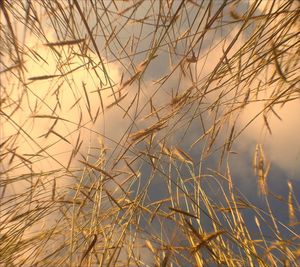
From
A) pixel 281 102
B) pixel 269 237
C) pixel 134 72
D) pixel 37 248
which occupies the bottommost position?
pixel 269 237

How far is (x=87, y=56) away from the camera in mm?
816

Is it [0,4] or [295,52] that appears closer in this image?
[0,4]

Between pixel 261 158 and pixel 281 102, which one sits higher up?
pixel 281 102

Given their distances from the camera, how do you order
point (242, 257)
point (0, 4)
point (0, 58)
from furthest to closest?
point (242, 257), point (0, 58), point (0, 4)

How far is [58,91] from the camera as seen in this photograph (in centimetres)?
93

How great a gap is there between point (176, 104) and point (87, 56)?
19cm

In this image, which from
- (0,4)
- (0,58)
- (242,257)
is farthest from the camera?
(242,257)

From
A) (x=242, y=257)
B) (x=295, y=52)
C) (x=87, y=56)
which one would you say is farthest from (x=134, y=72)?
(x=242, y=257)

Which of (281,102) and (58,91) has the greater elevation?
(58,91)

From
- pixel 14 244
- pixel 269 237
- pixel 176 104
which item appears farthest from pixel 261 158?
pixel 14 244

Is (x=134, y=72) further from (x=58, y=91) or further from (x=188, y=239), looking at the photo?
(x=188, y=239)

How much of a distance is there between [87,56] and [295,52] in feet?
1.35

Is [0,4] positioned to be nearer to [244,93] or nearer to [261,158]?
[244,93]

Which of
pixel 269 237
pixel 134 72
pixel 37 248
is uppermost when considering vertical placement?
pixel 134 72
